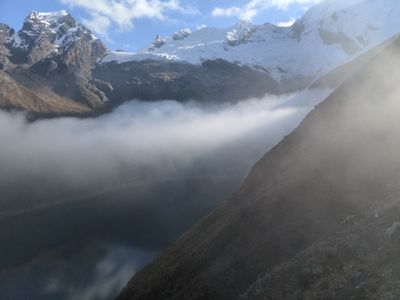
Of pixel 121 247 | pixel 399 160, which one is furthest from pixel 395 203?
pixel 121 247

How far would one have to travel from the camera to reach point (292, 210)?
156 ft

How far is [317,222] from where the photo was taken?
42.6 m

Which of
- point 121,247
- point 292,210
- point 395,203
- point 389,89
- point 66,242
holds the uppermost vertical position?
point 66,242

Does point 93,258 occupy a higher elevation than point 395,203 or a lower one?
higher

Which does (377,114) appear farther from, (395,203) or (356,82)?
(395,203)

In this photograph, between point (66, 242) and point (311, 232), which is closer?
point (311, 232)

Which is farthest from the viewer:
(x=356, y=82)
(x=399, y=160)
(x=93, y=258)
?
(x=93, y=258)

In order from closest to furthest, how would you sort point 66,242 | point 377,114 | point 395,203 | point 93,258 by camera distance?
1. point 395,203
2. point 377,114
3. point 93,258
4. point 66,242

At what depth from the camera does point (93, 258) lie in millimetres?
113875

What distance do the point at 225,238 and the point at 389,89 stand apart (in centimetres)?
2780

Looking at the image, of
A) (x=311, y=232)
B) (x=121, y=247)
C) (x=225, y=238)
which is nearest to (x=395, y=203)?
(x=311, y=232)

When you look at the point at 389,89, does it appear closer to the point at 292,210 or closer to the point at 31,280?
the point at 292,210

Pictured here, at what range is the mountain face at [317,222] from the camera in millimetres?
31156

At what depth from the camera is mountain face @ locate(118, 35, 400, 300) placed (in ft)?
102
